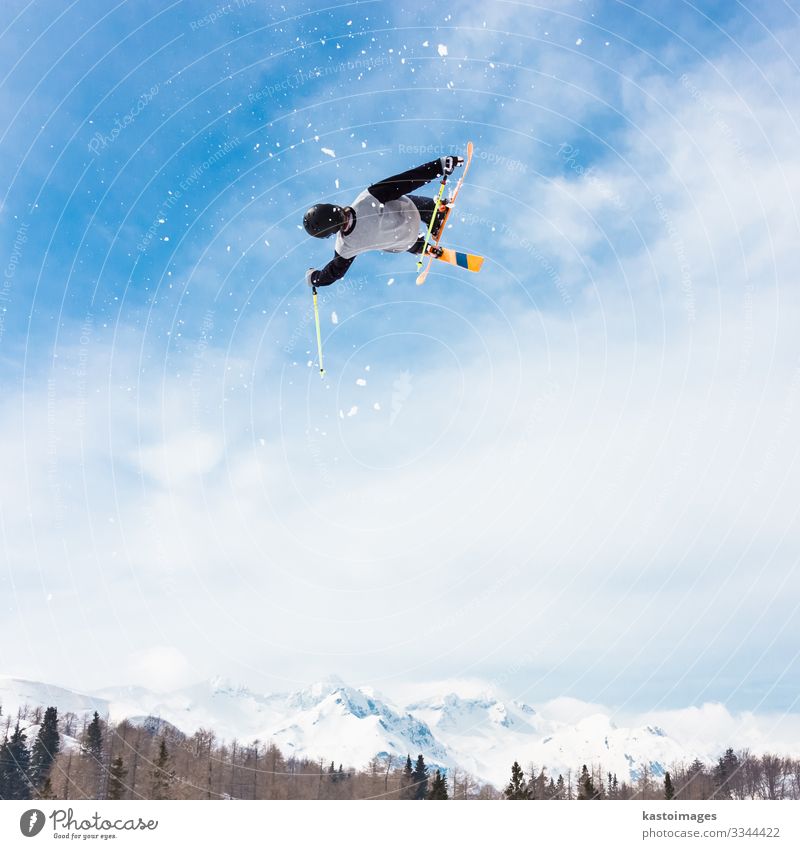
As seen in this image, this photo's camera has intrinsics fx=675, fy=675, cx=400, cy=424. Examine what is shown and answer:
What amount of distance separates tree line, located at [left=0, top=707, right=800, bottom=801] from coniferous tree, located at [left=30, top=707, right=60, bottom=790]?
4.0 inches

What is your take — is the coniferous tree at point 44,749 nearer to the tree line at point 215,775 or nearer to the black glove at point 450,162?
the tree line at point 215,775

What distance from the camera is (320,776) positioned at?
103188mm

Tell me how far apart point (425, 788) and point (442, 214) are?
69.4 meters

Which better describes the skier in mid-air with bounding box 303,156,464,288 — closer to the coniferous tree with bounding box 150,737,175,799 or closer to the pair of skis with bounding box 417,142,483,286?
the pair of skis with bounding box 417,142,483,286

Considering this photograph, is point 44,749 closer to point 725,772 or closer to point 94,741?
point 94,741

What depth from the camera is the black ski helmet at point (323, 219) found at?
1681 cm

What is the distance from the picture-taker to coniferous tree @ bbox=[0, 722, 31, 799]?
69562 millimetres

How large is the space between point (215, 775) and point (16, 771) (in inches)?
1174
